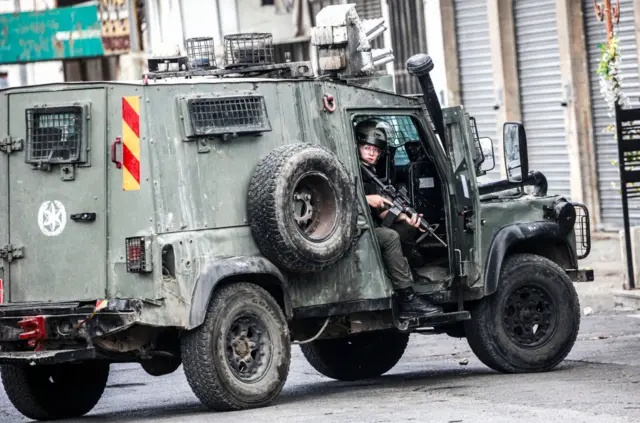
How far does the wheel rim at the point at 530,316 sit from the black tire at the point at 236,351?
1968mm

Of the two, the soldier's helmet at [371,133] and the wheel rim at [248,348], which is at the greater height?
the soldier's helmet at [371,133]

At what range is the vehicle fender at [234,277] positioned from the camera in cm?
960

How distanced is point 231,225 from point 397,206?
146cm

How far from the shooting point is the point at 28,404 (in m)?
10.5

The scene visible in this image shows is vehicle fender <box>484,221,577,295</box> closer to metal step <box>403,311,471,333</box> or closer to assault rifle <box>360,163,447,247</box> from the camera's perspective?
metal step <box>403,311,471,333</box>

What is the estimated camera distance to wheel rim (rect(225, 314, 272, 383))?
32.5 feet

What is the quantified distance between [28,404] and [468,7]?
562 inches

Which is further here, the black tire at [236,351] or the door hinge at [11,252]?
the door hinge at [11,252]

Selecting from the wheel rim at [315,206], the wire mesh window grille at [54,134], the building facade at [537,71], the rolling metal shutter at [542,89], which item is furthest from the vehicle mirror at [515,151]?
the rolling metal shutter at [542,89]

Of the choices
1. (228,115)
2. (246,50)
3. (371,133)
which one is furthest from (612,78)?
(228,115)

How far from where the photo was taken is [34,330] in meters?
9.70

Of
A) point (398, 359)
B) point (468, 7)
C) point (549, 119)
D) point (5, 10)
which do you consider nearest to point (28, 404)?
point (398, 359)

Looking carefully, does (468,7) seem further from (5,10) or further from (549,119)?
(5,10)

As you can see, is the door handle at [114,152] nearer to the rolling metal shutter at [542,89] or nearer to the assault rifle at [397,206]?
the assault rifle at [397,206]
